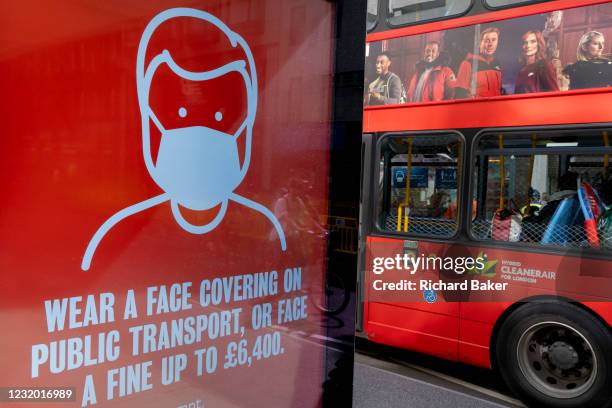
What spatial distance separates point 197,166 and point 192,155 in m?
0.03

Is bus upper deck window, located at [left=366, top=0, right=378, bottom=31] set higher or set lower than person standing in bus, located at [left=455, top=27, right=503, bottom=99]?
higher

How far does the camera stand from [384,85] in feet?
18.5

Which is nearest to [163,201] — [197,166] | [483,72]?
[197,166]

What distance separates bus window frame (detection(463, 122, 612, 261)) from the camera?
4.39m

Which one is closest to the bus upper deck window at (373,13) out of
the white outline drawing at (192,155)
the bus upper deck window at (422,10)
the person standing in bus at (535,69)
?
the bus upper deck window at (422,10)

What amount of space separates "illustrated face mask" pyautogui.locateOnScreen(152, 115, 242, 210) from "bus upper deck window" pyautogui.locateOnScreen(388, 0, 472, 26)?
439 cm

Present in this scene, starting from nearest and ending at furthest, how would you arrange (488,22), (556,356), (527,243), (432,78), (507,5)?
(556,356) → (527,243) → (507,5) → (488,22) → (432,78)

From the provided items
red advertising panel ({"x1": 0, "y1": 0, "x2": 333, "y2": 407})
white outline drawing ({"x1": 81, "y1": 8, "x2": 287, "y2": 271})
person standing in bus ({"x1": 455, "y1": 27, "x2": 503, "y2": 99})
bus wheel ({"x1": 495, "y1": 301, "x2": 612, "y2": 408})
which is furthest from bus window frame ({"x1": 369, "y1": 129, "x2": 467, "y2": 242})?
white outline drawing ({"x1": 81, "y1": 8, "x2": 287, "y2": 271})

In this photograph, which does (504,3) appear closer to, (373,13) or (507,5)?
(507,5)

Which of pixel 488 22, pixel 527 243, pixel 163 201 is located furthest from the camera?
pixel 488 22

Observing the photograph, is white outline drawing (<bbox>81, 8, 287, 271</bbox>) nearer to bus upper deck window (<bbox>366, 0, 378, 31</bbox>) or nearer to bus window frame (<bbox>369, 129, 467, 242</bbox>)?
bus window frame (<bbox>369, 129, 467, 242</bbox>)

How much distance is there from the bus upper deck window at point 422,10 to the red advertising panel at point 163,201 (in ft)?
13.0

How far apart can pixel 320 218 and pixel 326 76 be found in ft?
1.43

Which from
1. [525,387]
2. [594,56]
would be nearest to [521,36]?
[594,56]
